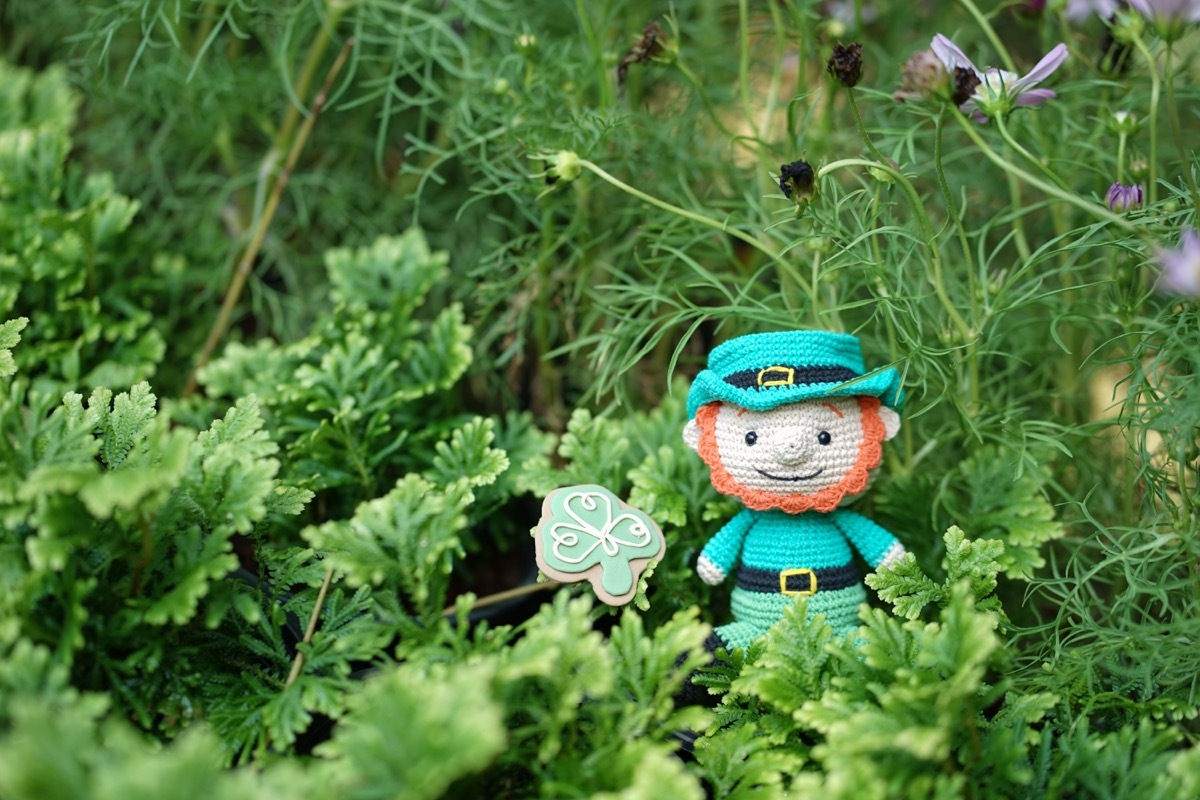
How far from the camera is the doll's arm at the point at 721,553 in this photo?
3.53 ft

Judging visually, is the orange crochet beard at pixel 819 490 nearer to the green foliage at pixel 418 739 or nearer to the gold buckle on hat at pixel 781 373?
the gold buckle on hat at pixel 781 373

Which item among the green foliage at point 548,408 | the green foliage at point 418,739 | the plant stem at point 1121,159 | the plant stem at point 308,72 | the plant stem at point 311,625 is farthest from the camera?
the plant stem at point 308,72

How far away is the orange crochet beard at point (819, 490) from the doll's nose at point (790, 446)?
0.06 metres

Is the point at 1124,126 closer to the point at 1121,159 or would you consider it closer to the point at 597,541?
the point at 1121,159

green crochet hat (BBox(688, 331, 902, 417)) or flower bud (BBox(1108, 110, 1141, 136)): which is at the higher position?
flower bud (BBox(1108, 110, 1141, 136))

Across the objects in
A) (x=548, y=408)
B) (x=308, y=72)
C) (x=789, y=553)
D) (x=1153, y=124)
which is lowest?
(x=548, y=408)

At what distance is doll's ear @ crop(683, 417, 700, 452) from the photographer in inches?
42.8

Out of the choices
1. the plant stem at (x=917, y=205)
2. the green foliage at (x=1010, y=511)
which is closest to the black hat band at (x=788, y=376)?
the plant stem at (x=917, y=205)

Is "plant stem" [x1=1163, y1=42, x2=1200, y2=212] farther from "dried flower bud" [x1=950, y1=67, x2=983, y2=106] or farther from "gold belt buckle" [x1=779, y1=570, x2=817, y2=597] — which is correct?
"gold belt buckle" [x1=779, y1=570, x2=817, y2=597]

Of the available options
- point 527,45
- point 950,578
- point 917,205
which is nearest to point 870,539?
point 950,578

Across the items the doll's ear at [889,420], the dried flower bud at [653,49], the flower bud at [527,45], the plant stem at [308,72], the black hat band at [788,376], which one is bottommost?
the doll's ear at [889,420]

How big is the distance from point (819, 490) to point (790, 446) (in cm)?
8

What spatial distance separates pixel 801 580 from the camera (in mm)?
1042

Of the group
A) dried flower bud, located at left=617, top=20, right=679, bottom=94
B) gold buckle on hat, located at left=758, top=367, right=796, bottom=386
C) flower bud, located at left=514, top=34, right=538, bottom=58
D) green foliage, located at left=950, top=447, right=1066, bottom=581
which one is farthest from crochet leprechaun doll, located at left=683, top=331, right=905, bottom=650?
flower bud, located at left=514, top=34, right=538, bottom=58
